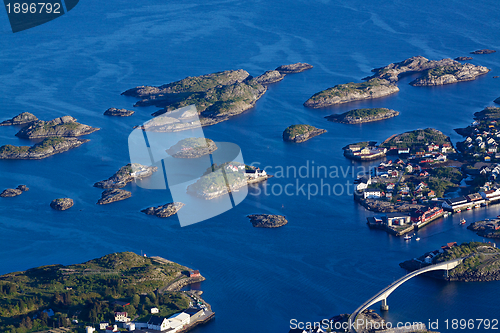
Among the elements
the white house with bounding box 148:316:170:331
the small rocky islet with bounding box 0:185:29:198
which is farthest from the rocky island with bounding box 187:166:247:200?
the white house with bounding box 148:316:170:331

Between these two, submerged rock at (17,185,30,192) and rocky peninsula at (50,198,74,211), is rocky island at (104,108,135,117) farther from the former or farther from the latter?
rocky peninsula at (50,198,74,211)

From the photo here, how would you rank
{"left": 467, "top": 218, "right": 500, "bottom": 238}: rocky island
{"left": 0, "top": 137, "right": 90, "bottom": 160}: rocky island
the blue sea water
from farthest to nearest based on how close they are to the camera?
1. {"left": 0, "top": 137, "right": 90, "bottom": 160}: rocky island
2. {"left": 467, "top": 218, "right": 500, "bottom": 238}: rocky island
3. the blue sea water

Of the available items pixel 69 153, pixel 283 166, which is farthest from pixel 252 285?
pixel 69 153

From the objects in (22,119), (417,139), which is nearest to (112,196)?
(417,139)

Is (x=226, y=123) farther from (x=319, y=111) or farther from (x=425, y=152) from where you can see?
(x=425, y=152)

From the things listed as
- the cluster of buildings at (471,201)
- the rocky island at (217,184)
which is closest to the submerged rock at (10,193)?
the rocky island at (217,184)

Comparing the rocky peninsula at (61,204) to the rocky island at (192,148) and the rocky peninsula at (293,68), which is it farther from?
the rocky peninsula at (293,68)

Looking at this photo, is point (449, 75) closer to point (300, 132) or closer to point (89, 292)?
point (300, 132)
